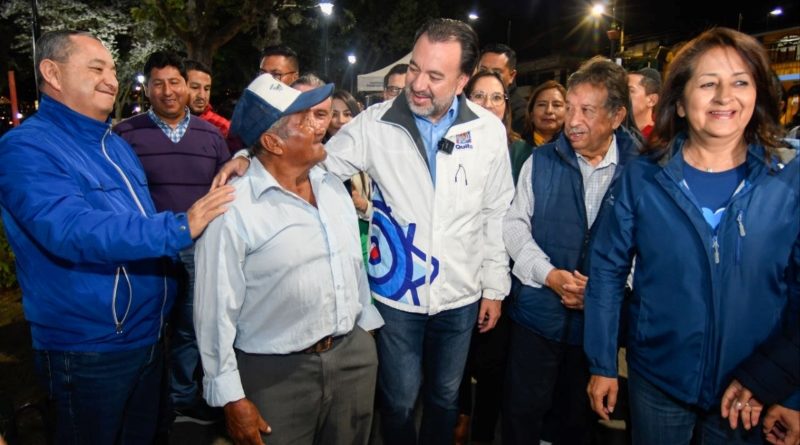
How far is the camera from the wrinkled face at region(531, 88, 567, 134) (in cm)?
399

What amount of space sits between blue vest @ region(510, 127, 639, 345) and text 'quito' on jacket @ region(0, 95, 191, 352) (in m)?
1.90

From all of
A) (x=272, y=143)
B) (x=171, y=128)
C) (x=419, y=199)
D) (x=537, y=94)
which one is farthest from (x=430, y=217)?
(x=171, y=128)

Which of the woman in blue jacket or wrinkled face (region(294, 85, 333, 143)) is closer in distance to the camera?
the woman in blue jacket

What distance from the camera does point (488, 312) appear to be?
3.12 meters

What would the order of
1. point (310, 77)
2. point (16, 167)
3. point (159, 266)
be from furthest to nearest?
point (310, 77) < point (159, 266) < point (16, 167)

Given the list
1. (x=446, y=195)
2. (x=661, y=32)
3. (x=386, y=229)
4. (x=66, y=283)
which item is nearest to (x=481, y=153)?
(x=446, y=195)

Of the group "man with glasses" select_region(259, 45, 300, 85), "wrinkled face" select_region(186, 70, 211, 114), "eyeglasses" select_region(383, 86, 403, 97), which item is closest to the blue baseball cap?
"man with glasses" select_region(259, 45, 300, 85)

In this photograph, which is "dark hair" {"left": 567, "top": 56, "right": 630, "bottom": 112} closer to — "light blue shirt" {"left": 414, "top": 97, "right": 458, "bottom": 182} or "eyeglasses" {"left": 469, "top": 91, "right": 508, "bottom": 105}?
"light blue shirt" {"left": 414, "top": 97, "right": 458, "bottom": 182}

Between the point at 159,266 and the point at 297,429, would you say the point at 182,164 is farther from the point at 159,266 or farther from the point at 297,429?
the point at 297,429

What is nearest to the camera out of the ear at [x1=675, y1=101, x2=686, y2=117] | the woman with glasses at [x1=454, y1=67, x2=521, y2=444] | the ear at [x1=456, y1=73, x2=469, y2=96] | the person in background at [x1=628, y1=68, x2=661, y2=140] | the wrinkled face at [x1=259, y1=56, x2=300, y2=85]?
the ear at [x1=675, y1=101, x2=686, y2=117]

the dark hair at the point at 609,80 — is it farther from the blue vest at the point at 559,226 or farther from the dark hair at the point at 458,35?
the dark hair at the point at 458,35

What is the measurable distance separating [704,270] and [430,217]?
1.28 metres

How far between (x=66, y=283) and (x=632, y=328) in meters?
2.47

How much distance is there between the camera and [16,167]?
211cm
